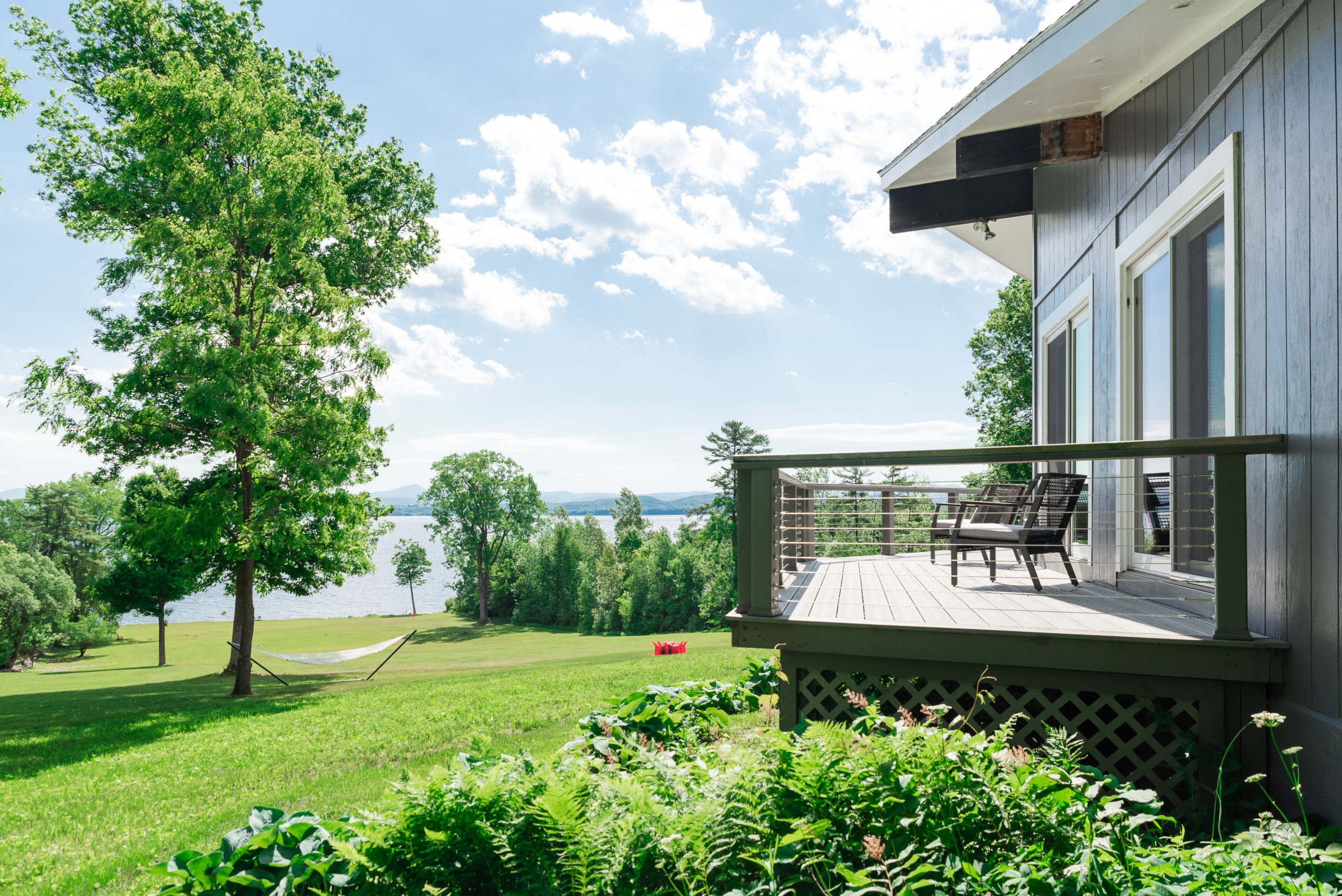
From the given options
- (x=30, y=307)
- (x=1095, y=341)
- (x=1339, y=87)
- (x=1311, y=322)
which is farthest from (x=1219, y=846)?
(x=30, y=307)

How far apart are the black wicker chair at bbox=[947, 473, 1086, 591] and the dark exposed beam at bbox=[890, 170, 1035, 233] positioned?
3.25m

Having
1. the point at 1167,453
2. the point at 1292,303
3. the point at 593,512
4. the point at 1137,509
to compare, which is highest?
the point at 1292,303

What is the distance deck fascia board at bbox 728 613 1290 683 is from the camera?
2.94m

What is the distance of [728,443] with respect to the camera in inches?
1577

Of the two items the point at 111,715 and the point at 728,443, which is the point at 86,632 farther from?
the point at 728,443

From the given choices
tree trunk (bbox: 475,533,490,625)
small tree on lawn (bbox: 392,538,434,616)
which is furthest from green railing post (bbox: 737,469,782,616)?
small tree on lawn (bbox: 392,538,434,616)

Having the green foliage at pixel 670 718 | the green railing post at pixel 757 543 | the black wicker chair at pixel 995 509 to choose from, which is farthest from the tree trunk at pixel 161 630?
the green railing post at pixel 757 543

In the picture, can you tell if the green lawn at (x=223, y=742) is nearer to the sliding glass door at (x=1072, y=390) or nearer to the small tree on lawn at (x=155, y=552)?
the small tree on lawn at (x=155, y=552)

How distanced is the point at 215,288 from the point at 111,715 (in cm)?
587

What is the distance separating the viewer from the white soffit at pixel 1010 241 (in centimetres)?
805

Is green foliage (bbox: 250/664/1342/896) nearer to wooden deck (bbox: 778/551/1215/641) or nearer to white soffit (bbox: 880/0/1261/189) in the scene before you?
wooden deck (bbox: 778/551/1215/641)

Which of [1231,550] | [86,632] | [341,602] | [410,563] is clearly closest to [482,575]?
[410,563]

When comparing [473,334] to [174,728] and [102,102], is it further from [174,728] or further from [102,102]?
[174,728]

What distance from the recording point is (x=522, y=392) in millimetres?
62125
